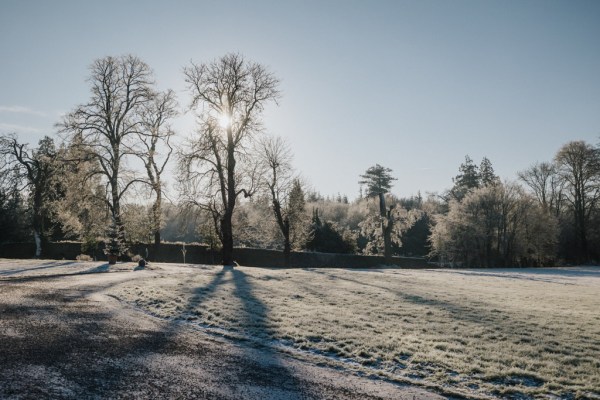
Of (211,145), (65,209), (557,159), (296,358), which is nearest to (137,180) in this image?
(65,209)

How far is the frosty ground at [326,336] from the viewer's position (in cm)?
622

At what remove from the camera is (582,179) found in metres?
50.8

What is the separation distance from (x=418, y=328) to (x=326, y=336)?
278cm

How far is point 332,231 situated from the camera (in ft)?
168

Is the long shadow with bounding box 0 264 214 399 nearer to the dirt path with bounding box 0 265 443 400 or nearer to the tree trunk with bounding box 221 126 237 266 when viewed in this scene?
the dirt path with bounding box 0 265 443 400

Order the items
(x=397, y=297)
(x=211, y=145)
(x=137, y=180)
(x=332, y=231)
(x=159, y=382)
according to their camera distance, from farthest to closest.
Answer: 1. (x=332, y=231)
2. (x=137, y=180)
3. (x=211, y=145)
4. (x=397, y=297)
5. (x=159, y=382)

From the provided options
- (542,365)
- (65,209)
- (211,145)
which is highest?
(211,145)

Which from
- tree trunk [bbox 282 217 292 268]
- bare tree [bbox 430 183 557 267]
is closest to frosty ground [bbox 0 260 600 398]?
tree trunk [bbox 282 217 292 268]

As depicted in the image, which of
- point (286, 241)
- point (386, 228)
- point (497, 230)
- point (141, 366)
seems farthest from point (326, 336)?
point (497, 230)

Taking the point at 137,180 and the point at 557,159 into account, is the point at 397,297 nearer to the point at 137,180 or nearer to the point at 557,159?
the point at 137,180

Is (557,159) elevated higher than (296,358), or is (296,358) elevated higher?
(557,159)

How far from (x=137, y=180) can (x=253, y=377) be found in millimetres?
24958

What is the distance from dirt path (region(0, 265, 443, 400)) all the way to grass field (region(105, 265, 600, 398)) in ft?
2.44

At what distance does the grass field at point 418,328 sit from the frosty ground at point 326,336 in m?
0.04
